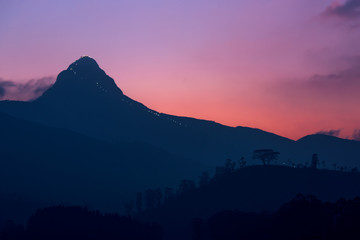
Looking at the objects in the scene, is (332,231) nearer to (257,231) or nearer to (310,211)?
(310,211)

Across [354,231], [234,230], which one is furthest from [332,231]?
[234,230]

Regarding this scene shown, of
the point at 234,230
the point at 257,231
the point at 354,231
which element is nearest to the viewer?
the point at 354,231

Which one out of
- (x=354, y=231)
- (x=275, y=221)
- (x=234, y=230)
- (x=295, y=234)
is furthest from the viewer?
(x=234, y=230)

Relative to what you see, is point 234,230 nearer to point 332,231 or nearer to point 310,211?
point 310,211

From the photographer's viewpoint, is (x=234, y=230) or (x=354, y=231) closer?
(x=354, y=231)

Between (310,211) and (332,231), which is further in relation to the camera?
(310,211)

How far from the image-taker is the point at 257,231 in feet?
564

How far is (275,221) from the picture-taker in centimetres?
16088

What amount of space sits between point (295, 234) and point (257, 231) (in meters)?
26.9

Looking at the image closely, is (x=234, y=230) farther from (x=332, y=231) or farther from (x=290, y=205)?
(x=332, y=231)

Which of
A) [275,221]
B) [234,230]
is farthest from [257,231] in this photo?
[234,230]

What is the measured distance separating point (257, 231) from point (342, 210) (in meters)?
32.4

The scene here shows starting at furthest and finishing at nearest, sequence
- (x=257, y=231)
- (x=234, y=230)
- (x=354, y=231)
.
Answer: (x=234, y=230) < (x=257, y=231) < (x=354, y=231)

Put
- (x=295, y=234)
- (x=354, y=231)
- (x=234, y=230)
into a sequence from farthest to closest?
(x=234, y=230) → (x=295, y=234) → (x=354, y=231)
